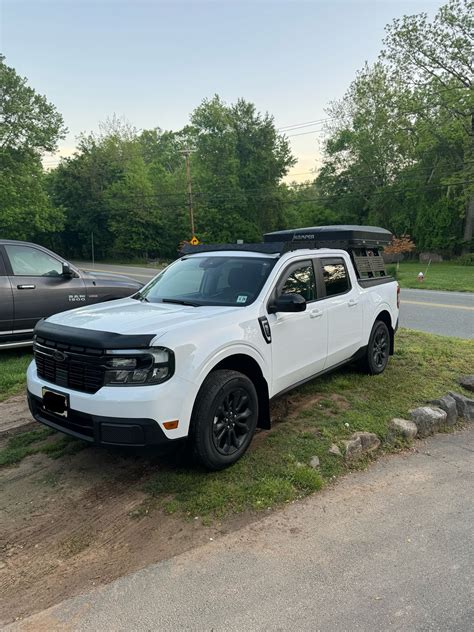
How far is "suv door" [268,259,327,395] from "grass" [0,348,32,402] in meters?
3.49

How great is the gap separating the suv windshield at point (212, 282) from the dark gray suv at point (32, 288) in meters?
2.93

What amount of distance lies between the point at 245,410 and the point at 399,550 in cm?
152

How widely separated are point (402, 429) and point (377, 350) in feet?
5.95

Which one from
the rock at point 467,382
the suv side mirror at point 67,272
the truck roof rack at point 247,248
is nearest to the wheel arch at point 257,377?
the truck roof rack at point 247,248

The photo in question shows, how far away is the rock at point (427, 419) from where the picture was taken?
4926 mm

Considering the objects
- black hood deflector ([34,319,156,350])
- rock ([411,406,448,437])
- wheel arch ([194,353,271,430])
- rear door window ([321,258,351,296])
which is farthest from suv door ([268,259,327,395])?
black hood deflector ([34,319,156,350])

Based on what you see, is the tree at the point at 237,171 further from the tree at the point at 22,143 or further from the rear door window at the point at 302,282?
the rear door window at the point at 302,282

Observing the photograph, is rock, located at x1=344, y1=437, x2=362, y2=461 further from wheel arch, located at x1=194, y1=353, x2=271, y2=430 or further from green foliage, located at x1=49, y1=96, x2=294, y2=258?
green foliage, located at x1=49, y1=96, x2=294, y2=258

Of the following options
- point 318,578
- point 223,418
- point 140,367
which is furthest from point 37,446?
point 318,578

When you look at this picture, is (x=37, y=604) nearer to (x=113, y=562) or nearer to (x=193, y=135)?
(x=113, y=562)

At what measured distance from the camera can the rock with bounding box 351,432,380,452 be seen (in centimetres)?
439

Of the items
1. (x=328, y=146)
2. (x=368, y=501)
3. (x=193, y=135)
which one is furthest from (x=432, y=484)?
(x=193, y=135)

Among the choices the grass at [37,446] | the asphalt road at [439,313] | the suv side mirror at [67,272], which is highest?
the suv side mirror at [67,272]

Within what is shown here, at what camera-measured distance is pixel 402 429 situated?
15.5 ft
